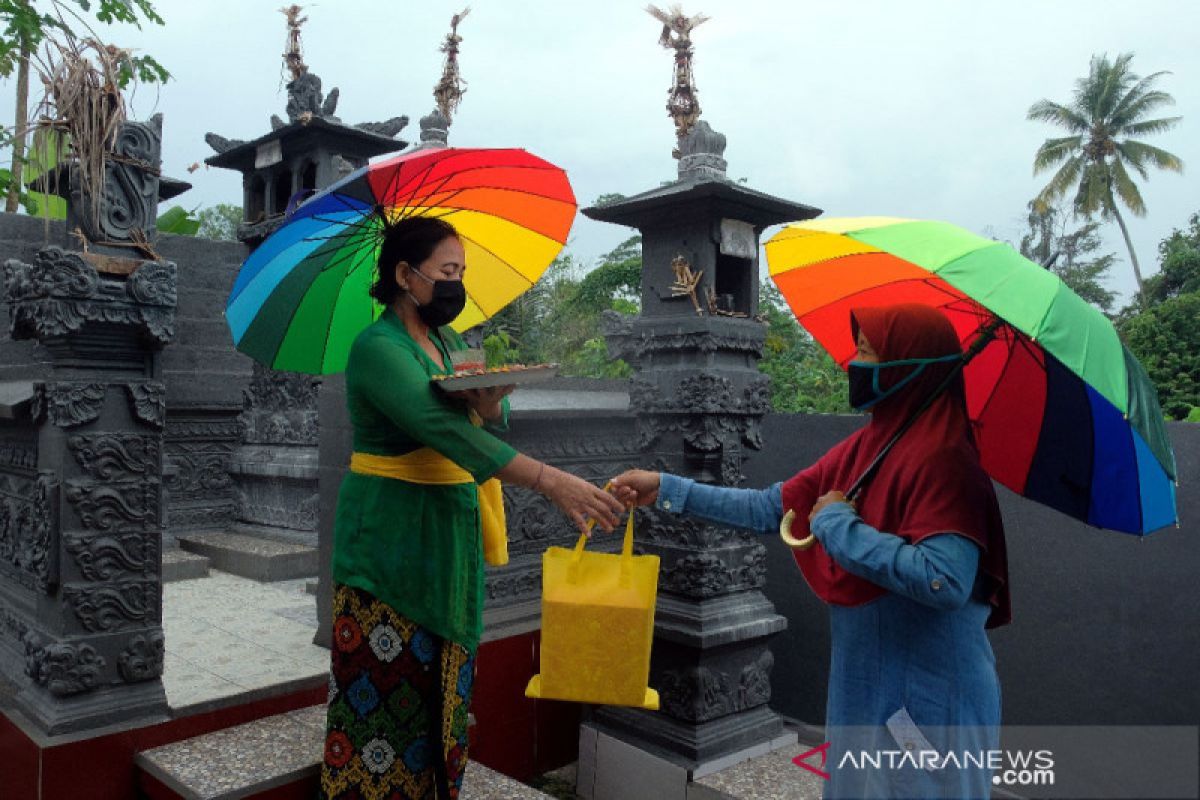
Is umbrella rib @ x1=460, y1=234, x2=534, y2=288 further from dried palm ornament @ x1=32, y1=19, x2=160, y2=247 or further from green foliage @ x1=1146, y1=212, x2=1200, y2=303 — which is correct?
green foliage @ x1=1146, y1=212, x2=1200, y2=303

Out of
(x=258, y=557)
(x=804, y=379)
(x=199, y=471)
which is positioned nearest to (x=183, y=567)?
(x=258, y=557)

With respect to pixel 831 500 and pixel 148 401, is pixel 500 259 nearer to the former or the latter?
pixel 148 401

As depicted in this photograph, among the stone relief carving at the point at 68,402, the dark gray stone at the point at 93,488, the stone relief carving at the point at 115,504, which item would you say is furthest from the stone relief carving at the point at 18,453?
the stone relief carving at the point at 115,504

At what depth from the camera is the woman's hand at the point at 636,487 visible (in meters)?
2.56

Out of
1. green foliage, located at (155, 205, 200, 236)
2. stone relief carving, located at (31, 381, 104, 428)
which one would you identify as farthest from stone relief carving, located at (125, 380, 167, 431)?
green foliage, located at (155, 205, 200, 236)

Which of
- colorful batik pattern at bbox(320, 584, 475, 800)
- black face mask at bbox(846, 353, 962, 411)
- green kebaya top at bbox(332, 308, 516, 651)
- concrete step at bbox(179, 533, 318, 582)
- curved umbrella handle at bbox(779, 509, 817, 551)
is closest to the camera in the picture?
black face mask at bbox(846, 353, 962, 411)

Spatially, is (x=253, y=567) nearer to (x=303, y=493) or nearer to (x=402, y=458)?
(x=303, y=493)

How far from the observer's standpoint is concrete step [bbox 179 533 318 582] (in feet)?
21.4

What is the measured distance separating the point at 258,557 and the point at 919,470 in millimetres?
5808

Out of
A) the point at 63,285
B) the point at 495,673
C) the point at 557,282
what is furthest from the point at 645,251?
the point at 557,282

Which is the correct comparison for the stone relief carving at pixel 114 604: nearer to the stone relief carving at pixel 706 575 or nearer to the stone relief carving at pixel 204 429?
the stone relief carving at pixel 706 575

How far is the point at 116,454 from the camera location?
336 centimetres

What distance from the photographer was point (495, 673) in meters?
4.40

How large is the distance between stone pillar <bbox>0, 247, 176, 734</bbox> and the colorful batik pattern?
124 centimetres
